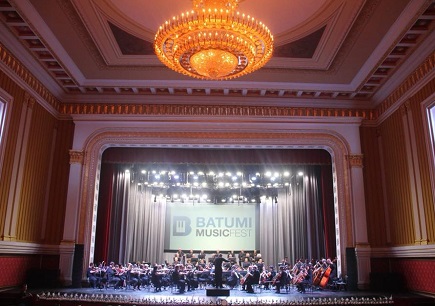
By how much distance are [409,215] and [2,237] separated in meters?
7.77

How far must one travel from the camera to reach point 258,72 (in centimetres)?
848

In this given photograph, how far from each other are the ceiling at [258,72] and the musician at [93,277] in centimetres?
393

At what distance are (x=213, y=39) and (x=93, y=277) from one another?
20.0ft

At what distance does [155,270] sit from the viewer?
28.8 ft

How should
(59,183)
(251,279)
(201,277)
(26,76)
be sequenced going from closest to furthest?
(26,76), (251,279), (59,183), (201,277)

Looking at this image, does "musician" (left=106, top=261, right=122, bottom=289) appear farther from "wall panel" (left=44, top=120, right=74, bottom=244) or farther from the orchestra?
"wall panel" (left=44, top=120, right=74, bottom=244)

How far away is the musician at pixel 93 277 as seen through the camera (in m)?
8.55

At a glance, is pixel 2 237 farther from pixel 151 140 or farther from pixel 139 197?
pixel 139 197

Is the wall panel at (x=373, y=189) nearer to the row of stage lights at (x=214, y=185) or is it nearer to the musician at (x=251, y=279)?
the musician at (x=251, y=279)

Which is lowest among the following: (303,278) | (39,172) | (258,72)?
(303,278)

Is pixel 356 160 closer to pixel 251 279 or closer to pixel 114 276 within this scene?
pixel 251 279

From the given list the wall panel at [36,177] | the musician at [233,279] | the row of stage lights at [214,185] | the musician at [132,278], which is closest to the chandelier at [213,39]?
the wall panel at [36,177]

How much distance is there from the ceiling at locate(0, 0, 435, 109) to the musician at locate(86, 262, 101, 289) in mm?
3932

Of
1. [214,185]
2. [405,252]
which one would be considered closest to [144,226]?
[214,185]
